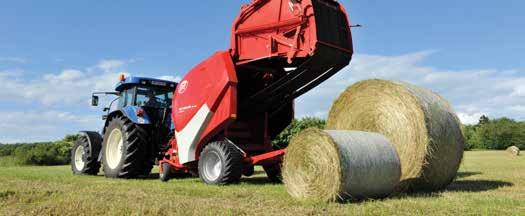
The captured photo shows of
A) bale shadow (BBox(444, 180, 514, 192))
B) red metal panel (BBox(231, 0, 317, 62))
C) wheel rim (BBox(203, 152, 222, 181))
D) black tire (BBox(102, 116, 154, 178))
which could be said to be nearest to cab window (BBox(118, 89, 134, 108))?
black tire (BBox(102, 116, 154, 178))

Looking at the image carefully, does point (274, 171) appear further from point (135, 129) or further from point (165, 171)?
point (135, 129)

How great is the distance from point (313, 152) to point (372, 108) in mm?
1938

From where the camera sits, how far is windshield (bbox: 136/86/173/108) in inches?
466

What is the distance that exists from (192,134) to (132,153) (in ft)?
6.71

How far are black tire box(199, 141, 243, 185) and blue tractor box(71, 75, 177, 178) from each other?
2.25 m

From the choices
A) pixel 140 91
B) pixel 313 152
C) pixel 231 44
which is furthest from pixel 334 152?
pixel 140 91

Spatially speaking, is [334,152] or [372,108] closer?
[334,152]

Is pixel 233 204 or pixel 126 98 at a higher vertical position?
pixel 126 98

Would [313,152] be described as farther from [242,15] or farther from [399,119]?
[242,15]

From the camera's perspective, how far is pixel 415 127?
7.14 meters

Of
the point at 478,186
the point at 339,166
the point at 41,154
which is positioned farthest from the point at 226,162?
the point at 41,154

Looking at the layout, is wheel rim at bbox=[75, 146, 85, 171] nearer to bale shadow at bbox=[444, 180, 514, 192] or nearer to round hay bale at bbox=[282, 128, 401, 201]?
round hay bale at bbox=[282, 128, 401, 201]

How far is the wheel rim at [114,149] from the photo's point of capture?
11.7m

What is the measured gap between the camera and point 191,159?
957cm
